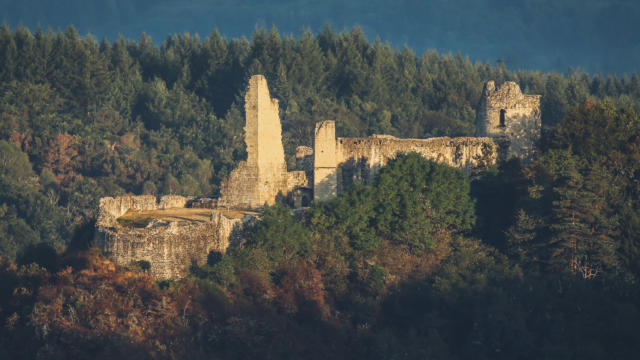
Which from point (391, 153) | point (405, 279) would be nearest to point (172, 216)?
point (405, 279)

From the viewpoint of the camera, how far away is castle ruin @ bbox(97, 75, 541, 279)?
35812 mm

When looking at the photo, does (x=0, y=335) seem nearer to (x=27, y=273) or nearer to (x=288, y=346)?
(x=27, y=273)

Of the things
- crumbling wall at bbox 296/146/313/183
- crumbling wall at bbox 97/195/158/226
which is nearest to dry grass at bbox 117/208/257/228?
crumbling wall at bbox 97/195/158/226

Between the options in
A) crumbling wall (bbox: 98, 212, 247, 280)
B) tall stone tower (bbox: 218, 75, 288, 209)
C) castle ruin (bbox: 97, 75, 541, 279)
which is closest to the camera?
crumbling wall (bbox: 98, 212, 247, 280)

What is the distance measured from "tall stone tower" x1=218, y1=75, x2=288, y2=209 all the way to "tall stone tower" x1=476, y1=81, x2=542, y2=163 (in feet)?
27.1

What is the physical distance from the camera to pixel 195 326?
29797 mm

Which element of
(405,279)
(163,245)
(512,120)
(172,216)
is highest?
(512,120)

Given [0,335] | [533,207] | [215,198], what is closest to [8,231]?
[215,198]

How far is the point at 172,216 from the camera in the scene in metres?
35.1

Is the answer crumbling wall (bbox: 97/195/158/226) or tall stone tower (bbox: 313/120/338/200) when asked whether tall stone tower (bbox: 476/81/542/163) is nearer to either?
tall stone tower (bbox: 313/120/338/200)

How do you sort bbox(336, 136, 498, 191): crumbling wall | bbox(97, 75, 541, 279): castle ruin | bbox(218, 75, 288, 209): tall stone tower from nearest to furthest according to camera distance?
bbox(97, 75, 541, 279): castle ruin < bbox(218, 75, 288, 209): tall stone tower < bbox(336, 136, 498, 191): crumbling wall

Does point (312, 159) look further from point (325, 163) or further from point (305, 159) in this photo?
point (325, 163)

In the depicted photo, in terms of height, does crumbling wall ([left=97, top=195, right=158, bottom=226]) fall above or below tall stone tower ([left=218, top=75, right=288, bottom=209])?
below

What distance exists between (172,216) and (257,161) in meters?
3.65
